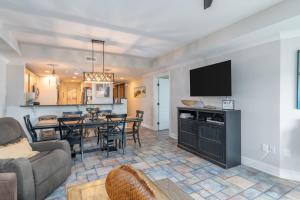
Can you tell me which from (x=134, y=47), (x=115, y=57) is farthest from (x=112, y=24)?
(x=115, y=57)

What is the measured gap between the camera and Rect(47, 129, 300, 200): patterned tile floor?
2.23 metres

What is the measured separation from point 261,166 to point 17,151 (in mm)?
3733

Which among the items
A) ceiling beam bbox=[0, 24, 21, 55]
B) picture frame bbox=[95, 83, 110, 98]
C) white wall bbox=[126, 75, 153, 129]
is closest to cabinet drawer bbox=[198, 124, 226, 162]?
white wall bbox=[126, 75, 153, 129]

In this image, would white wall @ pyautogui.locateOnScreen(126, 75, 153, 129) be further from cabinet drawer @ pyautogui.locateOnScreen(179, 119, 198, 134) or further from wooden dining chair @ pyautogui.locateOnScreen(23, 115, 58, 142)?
wooden dining chair @ pyautogui.locateOnScreen(23, 115, 58, 142)

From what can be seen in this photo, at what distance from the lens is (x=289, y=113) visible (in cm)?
261

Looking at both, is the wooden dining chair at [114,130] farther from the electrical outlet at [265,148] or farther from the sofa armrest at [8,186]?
the electrical outlet at [265,148]

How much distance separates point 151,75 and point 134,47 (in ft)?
7.90

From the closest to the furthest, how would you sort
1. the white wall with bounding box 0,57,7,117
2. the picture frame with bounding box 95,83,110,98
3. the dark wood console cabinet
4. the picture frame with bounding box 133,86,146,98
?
the dark wood console cabinet, the white wall with bounding box 0,57,7,117, the picture frame with bounding box 133,86,146,98, the picture frame with bounding box 95,83,110,98

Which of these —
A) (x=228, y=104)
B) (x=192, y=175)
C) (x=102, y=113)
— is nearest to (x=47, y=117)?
(x=102, y=113)

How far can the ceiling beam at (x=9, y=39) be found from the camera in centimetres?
285

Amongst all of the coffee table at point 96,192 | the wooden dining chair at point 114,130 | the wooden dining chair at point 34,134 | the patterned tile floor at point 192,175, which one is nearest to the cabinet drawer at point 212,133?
the patterned tile floor at point 192,175

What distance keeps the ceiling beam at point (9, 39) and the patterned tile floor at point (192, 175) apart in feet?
8.33

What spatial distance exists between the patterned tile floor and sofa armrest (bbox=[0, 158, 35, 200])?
39 centimetres

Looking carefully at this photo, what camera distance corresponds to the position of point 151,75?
6566 millimetres
